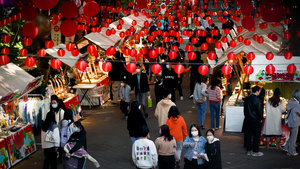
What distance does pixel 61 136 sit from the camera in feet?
30.1

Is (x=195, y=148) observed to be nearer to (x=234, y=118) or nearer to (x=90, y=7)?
(x=90, y=7)

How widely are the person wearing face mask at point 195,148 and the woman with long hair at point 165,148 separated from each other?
28cm

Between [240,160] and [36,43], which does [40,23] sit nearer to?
[36,43]

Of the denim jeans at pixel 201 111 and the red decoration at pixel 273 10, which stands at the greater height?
the red decoration at pixel 273 10

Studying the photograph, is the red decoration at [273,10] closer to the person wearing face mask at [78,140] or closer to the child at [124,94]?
the person wearing face mask at [78,140]

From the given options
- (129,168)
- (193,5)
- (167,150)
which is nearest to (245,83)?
(129,168)

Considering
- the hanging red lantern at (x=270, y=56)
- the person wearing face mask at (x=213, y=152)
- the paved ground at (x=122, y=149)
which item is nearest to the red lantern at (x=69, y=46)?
the paved ground at (x=122, y=149)

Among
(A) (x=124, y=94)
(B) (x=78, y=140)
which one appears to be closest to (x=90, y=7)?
(B) (x=78, y=140)

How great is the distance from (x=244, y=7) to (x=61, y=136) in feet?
17.7

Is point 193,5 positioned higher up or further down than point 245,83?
higher up

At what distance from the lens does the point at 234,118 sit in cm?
1288

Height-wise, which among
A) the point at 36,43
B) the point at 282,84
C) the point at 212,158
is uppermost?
the point at 36,43

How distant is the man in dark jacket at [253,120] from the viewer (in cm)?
1076

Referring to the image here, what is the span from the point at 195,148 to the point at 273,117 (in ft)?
13.2
